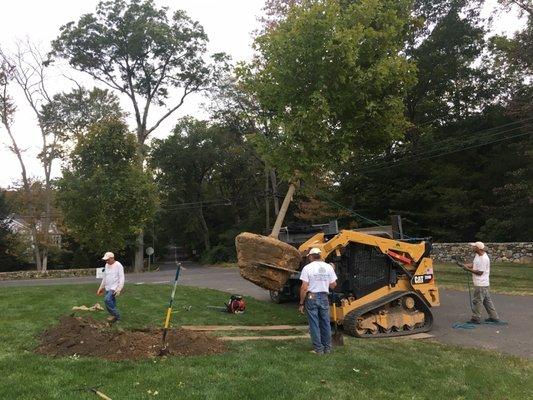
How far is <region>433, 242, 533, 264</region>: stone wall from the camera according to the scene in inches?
984

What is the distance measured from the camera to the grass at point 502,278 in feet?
57.2

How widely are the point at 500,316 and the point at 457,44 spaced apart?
94.0 ft

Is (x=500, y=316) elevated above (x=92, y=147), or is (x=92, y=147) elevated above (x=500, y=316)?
(x=92, y=147)

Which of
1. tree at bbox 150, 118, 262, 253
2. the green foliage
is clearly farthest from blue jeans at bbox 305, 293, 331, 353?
tree at bbox 150, 118, 262, 253

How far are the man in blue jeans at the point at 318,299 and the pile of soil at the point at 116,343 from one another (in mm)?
1545

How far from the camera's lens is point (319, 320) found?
8.51 m

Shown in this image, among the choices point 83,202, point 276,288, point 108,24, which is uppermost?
point 108,24

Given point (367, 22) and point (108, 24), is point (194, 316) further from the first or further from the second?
point (108, 24)

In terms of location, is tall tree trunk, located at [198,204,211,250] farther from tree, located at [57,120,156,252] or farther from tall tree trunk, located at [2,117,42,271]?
tree, located at [57,120,156,252]

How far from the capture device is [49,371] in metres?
6.77

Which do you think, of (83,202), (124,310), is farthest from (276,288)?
(83,202)

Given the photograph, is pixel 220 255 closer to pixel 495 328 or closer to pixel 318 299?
pixel 495 328

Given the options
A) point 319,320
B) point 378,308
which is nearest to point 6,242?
point 378,308

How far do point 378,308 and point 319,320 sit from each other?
2.71m
